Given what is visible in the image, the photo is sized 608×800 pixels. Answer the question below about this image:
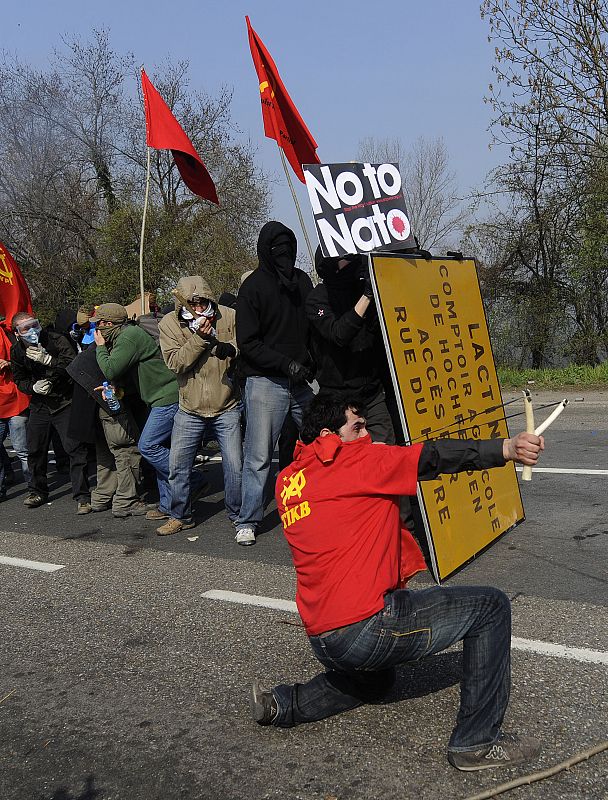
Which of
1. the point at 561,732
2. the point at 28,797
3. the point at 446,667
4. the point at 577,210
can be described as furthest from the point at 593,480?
the point at 577,210

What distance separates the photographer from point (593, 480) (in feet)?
23.6

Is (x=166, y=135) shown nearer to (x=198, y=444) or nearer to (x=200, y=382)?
(x=200, y=382)

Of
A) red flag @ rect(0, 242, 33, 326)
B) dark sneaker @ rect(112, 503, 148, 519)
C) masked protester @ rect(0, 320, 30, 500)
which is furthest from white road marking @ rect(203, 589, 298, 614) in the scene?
red flag @ rect(0, 242, 33, 326)

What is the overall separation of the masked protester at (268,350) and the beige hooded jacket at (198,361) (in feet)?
1.12

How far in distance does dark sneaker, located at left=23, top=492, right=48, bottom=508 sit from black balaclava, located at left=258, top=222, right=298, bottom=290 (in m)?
3.64

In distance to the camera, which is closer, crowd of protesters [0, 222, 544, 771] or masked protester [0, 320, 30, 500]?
crowd of protesters [0, 222, 544, 771]

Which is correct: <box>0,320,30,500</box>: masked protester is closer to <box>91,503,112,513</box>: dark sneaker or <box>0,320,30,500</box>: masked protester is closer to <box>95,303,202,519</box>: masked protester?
<box>91,503,112,513</box>: dark sneaker

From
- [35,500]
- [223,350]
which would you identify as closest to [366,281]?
[223,350]

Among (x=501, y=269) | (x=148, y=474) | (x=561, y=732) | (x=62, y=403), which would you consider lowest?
(x=561, y=732)

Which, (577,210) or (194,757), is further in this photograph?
(577,210)

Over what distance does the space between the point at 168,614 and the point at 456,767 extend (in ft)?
7.41

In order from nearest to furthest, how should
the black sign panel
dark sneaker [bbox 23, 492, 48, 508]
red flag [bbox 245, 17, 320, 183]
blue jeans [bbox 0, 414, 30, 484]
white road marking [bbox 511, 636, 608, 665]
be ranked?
1. white road marking [bbox 511, 636, 608, 665]
2. the black sign panel
3. red flag [bbox 245, 17, 320, 183]
4. dark sneaker [bbox 23, 492, 48, 508]
5. blue jeans [bbox 0, 414, 30, 484]

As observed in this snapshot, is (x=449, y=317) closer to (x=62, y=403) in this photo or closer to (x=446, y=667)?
(x=446, y=667)

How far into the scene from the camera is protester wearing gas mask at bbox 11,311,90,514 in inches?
326
